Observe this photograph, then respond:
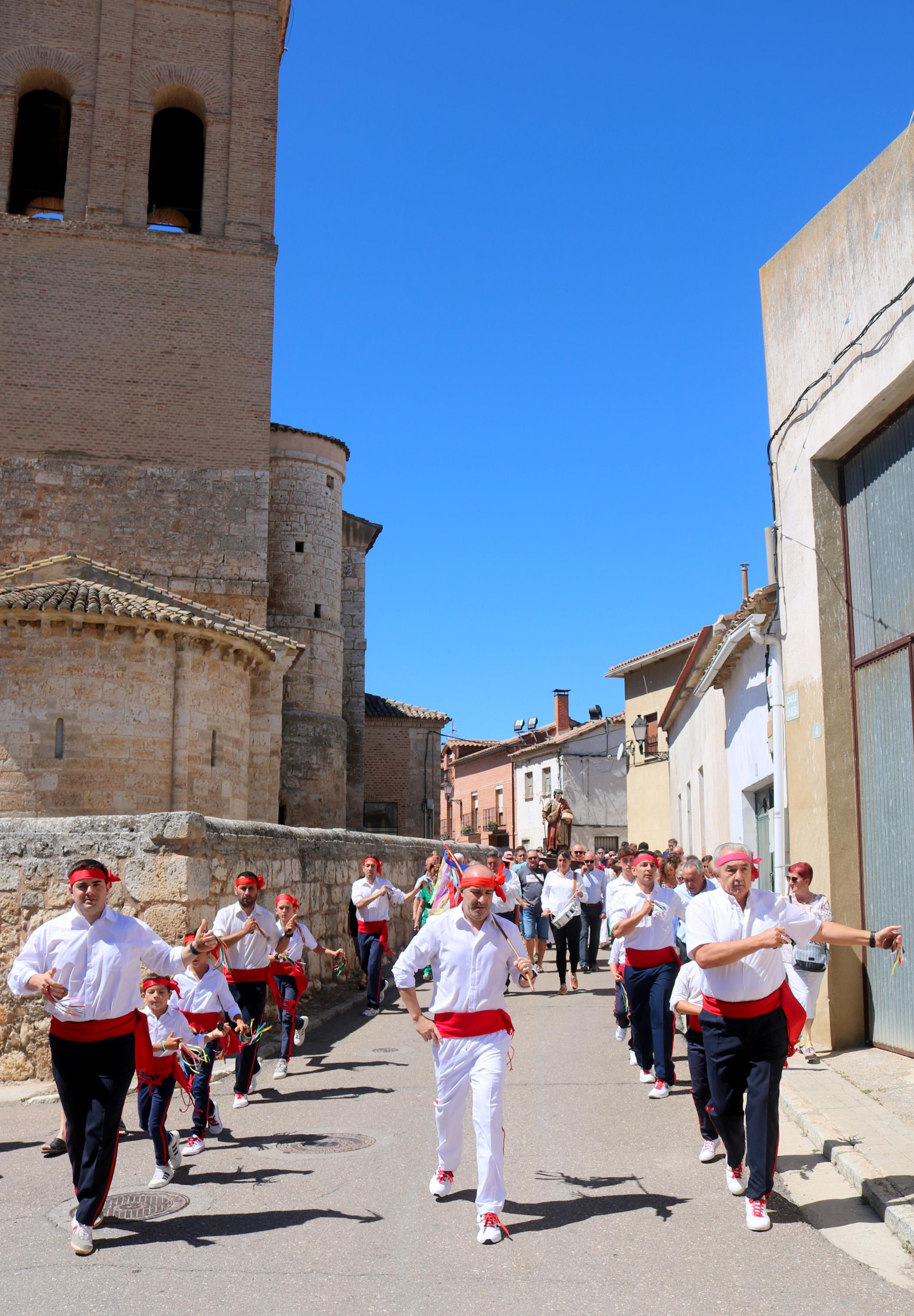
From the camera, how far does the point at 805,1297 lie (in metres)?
4.00

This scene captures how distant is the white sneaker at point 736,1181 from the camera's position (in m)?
5.29

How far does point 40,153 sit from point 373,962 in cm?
2695

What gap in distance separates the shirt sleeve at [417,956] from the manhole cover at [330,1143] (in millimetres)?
1368

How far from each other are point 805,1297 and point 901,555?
5786 mm

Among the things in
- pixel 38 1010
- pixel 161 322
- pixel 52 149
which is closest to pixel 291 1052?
pixel 38 1010

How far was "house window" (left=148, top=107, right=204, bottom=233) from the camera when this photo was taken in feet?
96.9

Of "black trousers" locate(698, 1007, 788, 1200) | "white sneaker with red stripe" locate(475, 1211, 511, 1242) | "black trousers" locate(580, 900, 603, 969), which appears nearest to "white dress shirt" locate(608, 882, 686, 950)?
"black trousers" locate(698, 1007, 788, 1200)

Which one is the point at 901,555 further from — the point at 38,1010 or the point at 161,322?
the point at 161,322

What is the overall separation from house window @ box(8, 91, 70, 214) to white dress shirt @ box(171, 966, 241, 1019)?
27914mm

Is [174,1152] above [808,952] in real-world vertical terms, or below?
below

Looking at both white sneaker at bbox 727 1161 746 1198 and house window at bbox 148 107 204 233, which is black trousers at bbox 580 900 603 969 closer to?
white sneaker at bbox 727 1161 746 1198

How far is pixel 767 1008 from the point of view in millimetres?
5055

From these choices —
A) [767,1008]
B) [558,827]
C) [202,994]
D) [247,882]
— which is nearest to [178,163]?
[558,827]

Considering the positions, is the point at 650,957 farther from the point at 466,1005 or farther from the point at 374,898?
the point at 374,898
